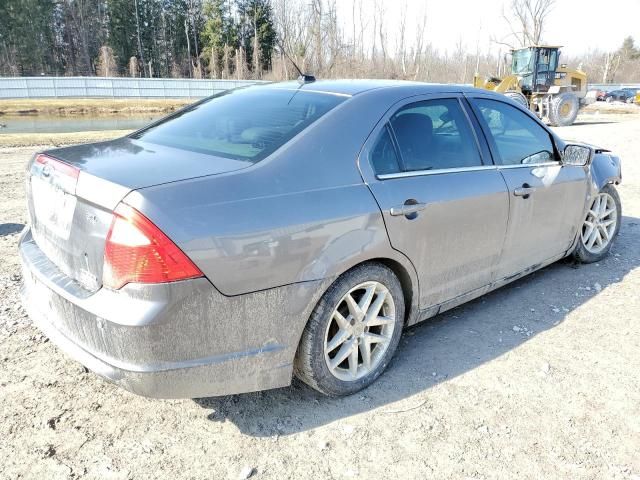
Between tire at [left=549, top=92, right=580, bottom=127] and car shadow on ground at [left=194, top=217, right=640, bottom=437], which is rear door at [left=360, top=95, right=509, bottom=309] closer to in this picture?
car shadow on ground at [left=194, top=217, right=640, bottom=437]

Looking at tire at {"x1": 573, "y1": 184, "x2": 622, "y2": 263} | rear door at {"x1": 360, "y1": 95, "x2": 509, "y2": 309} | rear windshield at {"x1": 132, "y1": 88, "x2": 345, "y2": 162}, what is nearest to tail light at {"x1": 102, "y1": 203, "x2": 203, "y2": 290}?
rear windshield at {"x1": 132, "y1": 88, "x2": 345, "y2": 162}

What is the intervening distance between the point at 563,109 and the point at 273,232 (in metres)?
21.5

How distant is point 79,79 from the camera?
35406mm

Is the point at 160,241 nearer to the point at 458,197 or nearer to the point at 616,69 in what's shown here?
the point at 458,197

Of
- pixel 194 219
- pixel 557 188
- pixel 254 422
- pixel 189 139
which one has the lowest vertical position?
pixel 254 422

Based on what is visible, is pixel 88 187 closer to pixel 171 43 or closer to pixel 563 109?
pixel 563 109

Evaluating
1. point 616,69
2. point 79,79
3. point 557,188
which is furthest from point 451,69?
point 557,188

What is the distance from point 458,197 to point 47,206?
220cm

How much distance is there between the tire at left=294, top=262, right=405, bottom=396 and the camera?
2.51 meters

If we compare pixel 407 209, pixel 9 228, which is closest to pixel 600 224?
pixel 407 209

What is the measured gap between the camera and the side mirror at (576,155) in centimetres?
396

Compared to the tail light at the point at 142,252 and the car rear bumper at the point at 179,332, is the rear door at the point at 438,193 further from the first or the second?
the tail light at the point at 142,252

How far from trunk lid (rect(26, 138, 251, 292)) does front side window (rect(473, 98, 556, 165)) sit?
1981mm

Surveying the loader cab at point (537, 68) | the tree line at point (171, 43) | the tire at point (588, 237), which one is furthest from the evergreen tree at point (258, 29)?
the tire at point (588, 237)
